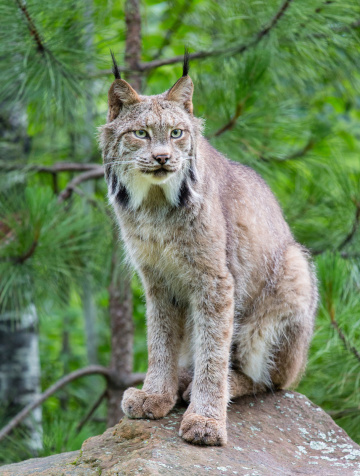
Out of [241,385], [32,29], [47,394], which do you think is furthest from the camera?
[47,394]

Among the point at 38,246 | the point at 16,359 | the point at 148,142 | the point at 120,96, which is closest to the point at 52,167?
the point at 38,246

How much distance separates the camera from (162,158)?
3.55 meters

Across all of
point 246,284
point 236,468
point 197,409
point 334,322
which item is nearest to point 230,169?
point 246,284

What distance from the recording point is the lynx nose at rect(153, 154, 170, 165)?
11.6ft

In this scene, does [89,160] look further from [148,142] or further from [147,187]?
[148,142]

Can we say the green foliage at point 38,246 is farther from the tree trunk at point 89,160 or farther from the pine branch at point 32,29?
the pine branch at point 32,29

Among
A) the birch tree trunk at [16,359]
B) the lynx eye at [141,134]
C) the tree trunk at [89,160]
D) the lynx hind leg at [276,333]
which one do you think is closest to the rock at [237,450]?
the lynx hind leg at [276,333]

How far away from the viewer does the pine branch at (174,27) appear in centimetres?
647

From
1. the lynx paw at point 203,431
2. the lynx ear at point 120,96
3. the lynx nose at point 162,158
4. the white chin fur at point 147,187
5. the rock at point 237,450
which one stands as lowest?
the rock at point 237,450

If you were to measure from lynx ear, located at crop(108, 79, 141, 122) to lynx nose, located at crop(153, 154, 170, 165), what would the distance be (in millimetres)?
498

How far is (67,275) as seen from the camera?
5.49 meters

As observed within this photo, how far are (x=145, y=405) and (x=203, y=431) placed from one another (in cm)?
45

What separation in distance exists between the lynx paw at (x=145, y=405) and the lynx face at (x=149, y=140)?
1.16m

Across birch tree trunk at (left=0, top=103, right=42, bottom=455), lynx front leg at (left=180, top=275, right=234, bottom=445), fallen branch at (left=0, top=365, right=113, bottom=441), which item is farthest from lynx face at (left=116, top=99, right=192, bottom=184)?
birch tree trunk at (left=0, top=103, right=42, bottom=455)
